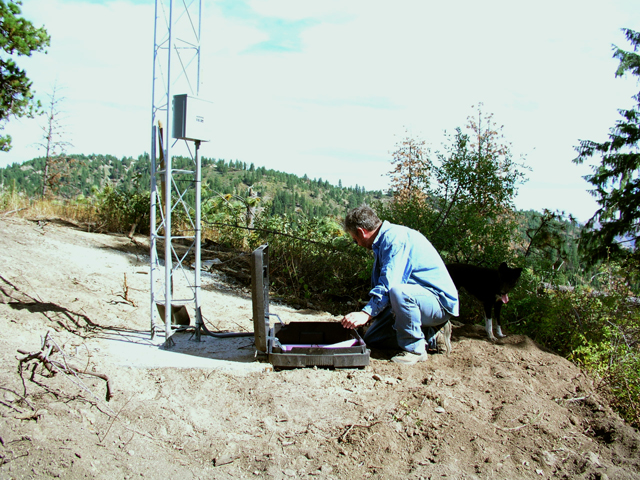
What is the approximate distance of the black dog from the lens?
544 cm

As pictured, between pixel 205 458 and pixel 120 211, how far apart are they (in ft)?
29.1

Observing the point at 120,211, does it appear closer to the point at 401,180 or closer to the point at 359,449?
the point at 359,449

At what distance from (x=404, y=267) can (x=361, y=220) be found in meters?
0.61

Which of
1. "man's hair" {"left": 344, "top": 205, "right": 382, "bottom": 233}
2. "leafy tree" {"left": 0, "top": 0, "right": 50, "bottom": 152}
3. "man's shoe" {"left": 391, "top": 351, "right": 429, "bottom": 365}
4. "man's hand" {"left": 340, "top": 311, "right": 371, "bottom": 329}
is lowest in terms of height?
"man's shoe" {"left": 391, "top": 351, "right": 429, "bottom": 365}

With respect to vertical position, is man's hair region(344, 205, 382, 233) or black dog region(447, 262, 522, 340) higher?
man's hair region(344, 205, 382, 233)

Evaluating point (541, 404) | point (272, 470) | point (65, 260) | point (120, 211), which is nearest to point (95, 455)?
point (272, 470)

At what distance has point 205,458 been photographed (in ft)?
10.1

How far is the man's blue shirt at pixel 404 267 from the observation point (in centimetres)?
429

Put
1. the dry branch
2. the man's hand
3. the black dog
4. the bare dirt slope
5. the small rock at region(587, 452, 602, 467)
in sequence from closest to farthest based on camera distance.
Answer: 1. the bare dirt slope
2. the small rock at region(587, 452, 602, 467)
3. the dry branch
4. the man's hand
5. the black dog

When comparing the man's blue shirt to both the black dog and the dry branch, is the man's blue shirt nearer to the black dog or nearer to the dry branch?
the black dog

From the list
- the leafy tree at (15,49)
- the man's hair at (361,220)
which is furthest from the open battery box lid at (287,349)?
the leafy tree at (15,49)

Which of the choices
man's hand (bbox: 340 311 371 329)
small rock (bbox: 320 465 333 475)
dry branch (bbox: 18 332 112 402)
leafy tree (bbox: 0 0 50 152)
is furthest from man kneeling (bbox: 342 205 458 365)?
leafy tree (bbox: 0 0 50 152)

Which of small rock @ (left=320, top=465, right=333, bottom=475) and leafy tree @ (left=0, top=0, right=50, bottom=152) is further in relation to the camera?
leafy tree @ (left=0, top=0, right=50, bottom=152)

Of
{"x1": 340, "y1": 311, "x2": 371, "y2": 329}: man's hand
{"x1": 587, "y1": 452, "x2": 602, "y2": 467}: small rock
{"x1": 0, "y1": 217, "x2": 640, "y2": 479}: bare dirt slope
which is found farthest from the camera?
{"x1": 340, "y1": 311, "x2": 371, "y2": 329}: man's hand
